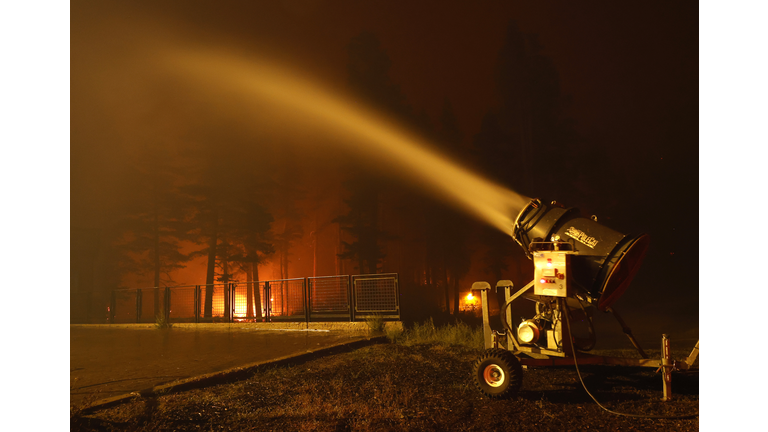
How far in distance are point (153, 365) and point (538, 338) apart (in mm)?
6513

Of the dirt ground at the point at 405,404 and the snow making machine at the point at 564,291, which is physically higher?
the snow making machine at the point at 564,291

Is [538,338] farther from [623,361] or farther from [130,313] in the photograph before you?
[130,313]

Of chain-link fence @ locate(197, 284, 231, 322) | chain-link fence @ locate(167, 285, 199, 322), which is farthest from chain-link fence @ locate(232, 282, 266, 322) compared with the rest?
chain-link fence @ locate(167, 285, 199, 322)

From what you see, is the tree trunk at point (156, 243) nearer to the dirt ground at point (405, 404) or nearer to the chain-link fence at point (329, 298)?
the chain-link fence at point (329, 298)

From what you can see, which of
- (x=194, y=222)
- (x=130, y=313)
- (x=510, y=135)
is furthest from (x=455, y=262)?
(x=130, y=313)

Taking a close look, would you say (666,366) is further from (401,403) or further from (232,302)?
(232,302)

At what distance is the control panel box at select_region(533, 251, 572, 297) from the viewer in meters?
4.94

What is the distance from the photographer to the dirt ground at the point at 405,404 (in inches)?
170

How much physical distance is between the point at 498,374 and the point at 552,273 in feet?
4.52

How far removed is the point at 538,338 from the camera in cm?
552

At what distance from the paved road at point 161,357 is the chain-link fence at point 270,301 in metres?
1.29

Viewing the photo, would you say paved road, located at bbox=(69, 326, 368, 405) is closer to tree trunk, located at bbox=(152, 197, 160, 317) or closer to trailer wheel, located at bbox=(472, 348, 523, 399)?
trailer wheel, located at bbox=(472, 348, 523, 399)

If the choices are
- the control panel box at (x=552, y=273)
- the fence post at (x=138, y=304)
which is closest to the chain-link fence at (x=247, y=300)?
the fence post at (x=138, y=304)

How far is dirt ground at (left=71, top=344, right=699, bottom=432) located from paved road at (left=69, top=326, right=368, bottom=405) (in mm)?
1067
